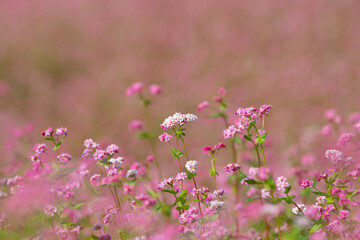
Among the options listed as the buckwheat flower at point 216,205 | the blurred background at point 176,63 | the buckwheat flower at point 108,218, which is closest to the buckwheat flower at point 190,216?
the buckwheat flower at point 216,205

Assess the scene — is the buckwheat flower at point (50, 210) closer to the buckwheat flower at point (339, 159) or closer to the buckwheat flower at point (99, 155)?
the buckwheat flower at point (99, 155)

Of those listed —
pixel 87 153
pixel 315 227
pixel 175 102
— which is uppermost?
pixel 175 102

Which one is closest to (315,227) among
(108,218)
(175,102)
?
(108,218)

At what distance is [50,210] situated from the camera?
228 centimetres

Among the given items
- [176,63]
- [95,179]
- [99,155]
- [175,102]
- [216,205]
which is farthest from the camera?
[176,63]

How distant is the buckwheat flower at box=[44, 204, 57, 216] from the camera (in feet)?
7.39

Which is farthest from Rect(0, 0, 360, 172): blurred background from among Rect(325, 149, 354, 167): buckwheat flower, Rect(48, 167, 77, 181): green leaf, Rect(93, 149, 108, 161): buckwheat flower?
Rect(48, 167, 77, 181): green leaf

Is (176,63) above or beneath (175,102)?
above

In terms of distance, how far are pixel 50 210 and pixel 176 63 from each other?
8005mm

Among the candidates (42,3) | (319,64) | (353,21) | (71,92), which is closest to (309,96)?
(319,64)

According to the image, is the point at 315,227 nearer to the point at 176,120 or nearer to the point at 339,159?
the point at 339,159

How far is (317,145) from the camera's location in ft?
18.1

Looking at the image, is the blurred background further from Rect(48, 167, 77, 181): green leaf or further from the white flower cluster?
Rect(48, 167, 77, 181): green leaf

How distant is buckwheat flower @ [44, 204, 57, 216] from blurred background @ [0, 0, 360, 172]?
4.43 meters
